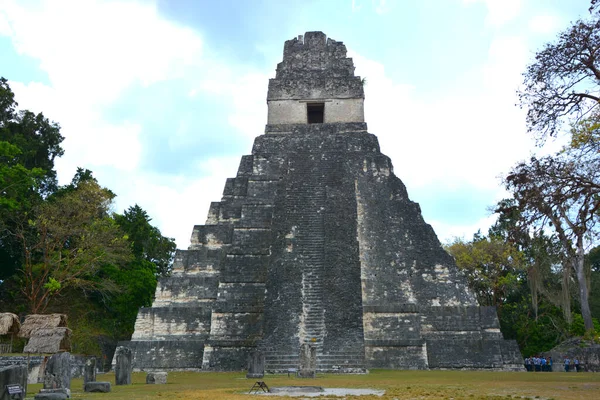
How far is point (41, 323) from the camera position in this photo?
9.38 m

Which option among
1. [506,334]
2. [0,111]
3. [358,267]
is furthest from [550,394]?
[0,111]

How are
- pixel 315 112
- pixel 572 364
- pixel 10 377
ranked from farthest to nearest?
pixel 315 112 → pixel 572 364 → pixel 10 377

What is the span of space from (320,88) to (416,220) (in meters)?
6.64

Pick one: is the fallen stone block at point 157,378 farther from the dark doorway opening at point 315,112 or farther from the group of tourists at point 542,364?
the group of tourists at point 542,364

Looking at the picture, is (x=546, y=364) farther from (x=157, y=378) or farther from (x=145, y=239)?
(x=145, y=239)

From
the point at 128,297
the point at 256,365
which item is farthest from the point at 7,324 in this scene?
the point at 128,297

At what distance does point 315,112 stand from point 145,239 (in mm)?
11243

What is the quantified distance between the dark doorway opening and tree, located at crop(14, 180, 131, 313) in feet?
26.4

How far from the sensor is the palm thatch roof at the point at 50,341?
344 inches

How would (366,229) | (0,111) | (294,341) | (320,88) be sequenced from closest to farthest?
(294,341), (366,229), (320,88), (0,111)

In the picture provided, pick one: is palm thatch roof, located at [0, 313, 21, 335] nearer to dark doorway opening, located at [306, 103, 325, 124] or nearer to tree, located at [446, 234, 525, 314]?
dark doorway opening, located at [306, 103, 325, 124]

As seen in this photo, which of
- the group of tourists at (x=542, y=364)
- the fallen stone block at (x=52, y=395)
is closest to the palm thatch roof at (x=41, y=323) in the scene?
the fallen stone block at (x=52, y=395)

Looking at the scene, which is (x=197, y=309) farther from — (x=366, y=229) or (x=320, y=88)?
(x=320, y=88)

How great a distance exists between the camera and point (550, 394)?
6730 millimetres
